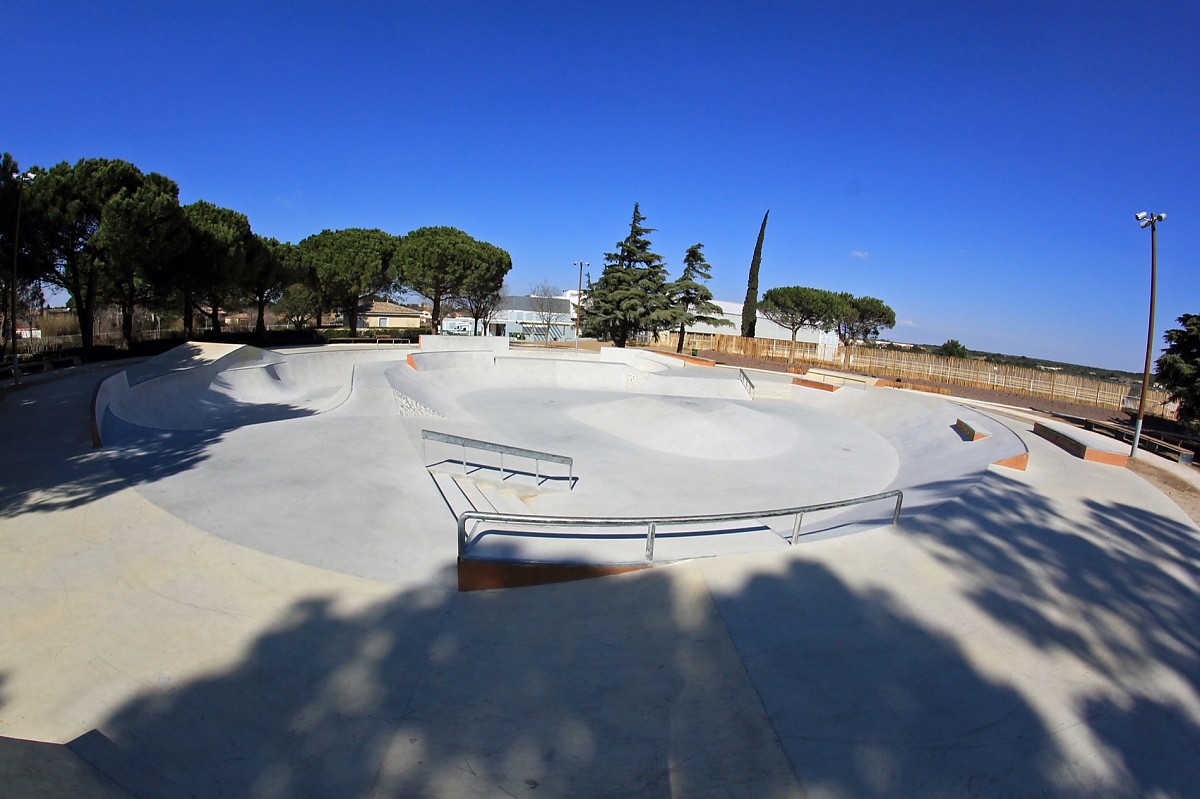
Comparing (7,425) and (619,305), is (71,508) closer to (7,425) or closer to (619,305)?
(7,425)

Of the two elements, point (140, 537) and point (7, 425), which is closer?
point (140, 537)

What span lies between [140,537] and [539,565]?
4.76 meters

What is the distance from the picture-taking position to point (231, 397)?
57.8 feet

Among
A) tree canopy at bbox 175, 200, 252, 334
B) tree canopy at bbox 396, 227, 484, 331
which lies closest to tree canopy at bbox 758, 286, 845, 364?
tree canopy at bbox 396, 227, 484, 331

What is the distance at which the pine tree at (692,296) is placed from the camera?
39259 millimetres

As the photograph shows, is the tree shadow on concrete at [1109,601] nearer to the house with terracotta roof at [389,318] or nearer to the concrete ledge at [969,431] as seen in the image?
the concrete ledge at [969,431]

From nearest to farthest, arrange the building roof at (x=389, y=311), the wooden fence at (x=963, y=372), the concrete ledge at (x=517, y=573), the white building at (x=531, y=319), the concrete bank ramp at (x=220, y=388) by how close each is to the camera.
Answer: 1. the concrete ledge at (x=517, y=573)
2. the concrete bank ramp at (x=220, y=388)
3. the wooden fence at (x=963, y=372)
4. the white building at (x=531, y=319)
5. the building roof at (x=389, y=311)

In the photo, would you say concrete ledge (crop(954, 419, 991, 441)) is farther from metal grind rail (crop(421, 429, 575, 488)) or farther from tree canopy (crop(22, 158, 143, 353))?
tree canopy (crop(22, 158, 143, 353))

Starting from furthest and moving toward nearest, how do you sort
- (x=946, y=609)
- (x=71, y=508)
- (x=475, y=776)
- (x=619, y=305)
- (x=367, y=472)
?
1. (x=619, y=305)
2. (x=367, y=472)
3. (x=71, y=508)
4. (x=946, y=609)
5. (x=475, y=776)

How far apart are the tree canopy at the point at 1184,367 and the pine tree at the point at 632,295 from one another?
25861 mm

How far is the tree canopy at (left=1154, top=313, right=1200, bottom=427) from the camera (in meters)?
16.2

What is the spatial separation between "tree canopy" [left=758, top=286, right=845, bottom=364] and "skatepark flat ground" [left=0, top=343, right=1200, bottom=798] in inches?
2241

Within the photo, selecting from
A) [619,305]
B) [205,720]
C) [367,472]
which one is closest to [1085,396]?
[619,305]

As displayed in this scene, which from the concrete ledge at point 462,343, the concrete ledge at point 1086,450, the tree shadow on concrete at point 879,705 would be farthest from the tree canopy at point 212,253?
the concrete ledge at point 1086,450
